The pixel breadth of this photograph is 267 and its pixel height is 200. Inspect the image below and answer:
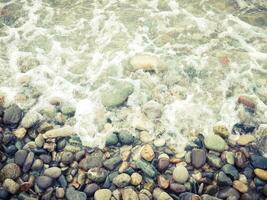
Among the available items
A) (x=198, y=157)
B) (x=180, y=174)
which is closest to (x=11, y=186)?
(x=180, y=174)

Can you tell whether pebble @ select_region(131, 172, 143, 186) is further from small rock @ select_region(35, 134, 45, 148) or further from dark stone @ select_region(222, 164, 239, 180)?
small rock @ select_region(35, 134, 45, 148)

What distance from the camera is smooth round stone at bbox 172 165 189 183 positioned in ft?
17.9

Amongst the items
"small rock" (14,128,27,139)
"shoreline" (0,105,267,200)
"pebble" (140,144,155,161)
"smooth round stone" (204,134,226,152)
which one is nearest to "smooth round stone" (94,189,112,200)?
"shoreline" (0,105,267,200)

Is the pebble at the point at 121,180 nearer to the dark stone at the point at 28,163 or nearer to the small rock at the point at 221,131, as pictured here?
the dark stone at the point at 28,163

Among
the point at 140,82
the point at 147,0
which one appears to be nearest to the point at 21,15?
the point at 147,0

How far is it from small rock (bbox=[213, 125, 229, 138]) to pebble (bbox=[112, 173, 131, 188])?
1.80 metres

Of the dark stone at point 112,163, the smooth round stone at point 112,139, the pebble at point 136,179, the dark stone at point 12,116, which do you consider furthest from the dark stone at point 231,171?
the dark stone at point 12,116

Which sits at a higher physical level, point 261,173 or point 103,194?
point 261,173

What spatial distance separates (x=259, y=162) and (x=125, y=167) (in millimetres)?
2226

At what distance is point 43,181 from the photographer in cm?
541

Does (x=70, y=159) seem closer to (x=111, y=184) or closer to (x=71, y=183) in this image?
(x=71, y=183)

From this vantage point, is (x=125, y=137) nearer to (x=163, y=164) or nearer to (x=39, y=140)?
(x=163, y=164)

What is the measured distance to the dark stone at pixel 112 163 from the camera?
5.61 m

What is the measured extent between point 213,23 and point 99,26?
276 centimetres
